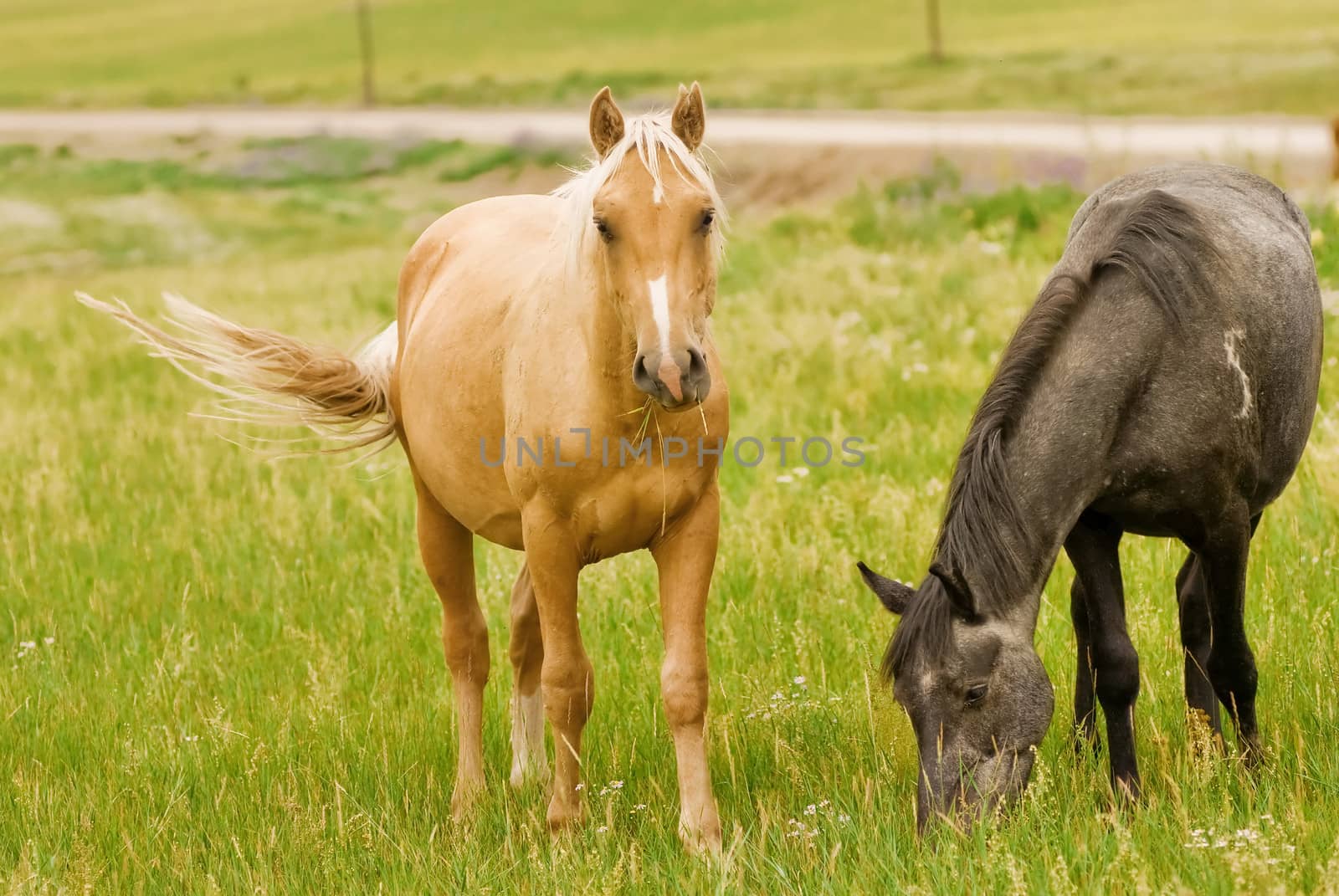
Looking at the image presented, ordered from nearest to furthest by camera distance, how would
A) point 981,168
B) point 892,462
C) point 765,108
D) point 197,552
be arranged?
point 197,552, point 892,462, point 981,168, point 765,108

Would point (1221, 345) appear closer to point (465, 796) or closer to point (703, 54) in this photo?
Result: point (465, 796)

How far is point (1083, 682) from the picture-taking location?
4.69 metres

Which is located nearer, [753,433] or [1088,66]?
[753,433]

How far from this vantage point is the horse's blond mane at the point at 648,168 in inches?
145

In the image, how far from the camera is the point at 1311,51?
30.8 m

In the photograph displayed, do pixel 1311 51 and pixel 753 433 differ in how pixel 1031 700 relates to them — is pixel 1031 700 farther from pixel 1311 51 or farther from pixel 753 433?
pixel 1311 51

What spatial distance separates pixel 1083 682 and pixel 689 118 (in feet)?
7.31

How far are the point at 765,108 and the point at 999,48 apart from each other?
54.4 ft

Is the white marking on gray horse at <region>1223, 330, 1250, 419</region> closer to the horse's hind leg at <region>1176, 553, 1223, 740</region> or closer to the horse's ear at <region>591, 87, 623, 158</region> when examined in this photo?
the horse's hind leg at <region>1176, 553, 1223, 740</region>

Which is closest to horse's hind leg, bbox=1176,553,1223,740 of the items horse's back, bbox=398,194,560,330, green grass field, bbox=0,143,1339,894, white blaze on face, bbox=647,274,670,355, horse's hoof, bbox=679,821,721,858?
green grass field, bbox=0,143,1339,894

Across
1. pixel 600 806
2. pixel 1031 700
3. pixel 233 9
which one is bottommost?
pixel 600 806

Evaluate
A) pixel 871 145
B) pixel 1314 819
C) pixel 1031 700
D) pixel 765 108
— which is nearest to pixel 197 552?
pixel 1031 700

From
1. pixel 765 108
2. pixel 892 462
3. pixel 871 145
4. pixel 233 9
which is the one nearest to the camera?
pixel 892 462

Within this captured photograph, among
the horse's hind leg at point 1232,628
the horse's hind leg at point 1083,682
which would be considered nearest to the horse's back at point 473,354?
the horse's hind leg at point 1083,682
